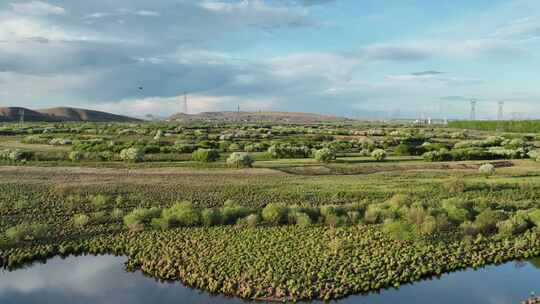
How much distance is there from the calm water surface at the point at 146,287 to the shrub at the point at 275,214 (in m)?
8.77

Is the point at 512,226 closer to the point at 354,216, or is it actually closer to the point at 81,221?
the point at 354,216

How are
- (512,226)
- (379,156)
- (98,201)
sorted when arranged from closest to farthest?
1. (512,226)
2. (98,201)
3. (379,156)

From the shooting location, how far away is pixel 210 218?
2641 centimetres

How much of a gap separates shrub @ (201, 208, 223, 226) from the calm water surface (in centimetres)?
584

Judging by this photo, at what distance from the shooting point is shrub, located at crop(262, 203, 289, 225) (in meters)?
26.8

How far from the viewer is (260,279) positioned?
18.4 meters

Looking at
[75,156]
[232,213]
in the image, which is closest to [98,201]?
[232,213]

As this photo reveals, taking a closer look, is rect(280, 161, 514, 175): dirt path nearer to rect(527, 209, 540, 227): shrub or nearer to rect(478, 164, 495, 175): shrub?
rect(478, 164, 495, 175): shrub

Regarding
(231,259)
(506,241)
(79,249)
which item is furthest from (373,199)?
(79,249)

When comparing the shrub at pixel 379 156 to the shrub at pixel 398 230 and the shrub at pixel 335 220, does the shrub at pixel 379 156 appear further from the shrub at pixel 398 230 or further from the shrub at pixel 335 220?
the shrub at pixel 398 230

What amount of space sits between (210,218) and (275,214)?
3854 mm

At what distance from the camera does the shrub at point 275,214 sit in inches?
1055

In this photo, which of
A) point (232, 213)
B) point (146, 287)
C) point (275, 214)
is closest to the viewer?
point (146, 287)

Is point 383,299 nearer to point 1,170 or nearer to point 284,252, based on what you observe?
point 284,252
